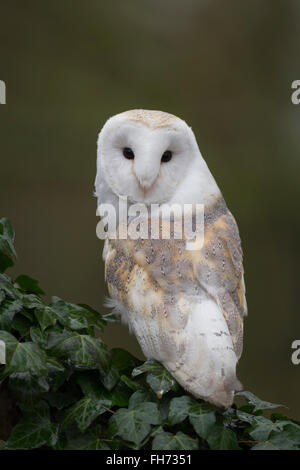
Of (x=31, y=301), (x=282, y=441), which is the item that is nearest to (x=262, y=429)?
(x=282, y=441)

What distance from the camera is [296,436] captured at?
3.56 ft

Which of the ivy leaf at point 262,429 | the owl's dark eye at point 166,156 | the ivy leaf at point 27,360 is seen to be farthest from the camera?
the owl's dark eye at point 166,156

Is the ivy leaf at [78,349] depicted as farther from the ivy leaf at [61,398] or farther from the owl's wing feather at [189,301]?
the owl's wing feather at [189,301]

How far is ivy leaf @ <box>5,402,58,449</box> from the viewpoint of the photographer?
40.5 inches

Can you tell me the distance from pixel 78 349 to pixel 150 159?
1.49ft

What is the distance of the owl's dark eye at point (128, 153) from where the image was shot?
138 centimetres

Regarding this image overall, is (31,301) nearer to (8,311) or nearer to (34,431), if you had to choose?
(8,311)

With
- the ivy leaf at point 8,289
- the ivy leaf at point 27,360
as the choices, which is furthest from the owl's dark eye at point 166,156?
the ivy leaf at point 27,360

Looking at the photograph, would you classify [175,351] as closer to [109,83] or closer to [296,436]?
[296,436]

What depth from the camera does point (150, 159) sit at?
130 centimetres

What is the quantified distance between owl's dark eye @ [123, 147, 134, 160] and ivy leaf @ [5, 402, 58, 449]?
0.60 metres

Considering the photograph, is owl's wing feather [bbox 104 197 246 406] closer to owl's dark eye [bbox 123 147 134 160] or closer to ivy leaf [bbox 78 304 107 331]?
ivy leaf [bbox 78 304 107 331]

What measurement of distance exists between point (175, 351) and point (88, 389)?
0.20 meters

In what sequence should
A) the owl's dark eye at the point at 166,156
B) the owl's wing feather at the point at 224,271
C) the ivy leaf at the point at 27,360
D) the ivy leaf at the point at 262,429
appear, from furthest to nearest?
1. the owl's dark eye at the point at 166,156
2. the owl's wing feather at the point at 224,271
3. the ivy leaf at the point at 262,429
4. the ivy leaf at the point at 27,360
